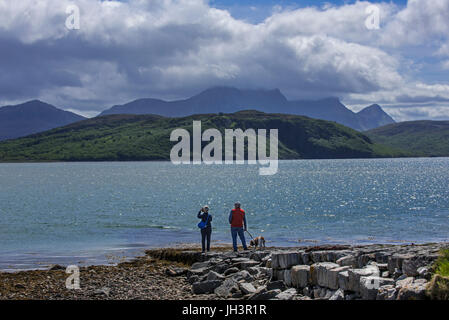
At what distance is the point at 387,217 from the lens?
53000 mm

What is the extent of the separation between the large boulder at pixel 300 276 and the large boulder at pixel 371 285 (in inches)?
119

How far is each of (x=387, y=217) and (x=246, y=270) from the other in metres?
35.4

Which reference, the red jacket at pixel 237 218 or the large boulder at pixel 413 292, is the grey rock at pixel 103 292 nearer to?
the red jacket at pixel 237 218

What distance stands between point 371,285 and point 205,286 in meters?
7.41

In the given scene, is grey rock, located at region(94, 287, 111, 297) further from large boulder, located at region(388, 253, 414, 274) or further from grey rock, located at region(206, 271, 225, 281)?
large boulder, located at region(388, 253, 414, 274)

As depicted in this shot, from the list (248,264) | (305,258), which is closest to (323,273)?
(305,258)

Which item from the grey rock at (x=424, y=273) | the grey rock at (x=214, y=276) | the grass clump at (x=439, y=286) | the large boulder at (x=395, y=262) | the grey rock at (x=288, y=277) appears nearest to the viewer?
the grass clump at (x=439, y=286)

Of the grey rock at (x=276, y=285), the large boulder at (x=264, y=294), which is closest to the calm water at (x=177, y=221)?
the grey rock at (x=276, y=285)

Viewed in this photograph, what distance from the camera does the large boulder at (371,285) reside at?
1491 centimetres

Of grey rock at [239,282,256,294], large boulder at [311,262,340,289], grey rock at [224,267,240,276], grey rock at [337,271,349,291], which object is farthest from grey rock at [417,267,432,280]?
grey rock at [224,267,240,276]

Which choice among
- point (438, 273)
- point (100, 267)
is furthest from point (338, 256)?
point (100, 267)

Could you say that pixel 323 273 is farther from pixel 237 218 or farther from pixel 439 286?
pixel 237 218

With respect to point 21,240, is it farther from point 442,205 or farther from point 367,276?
point 442,205

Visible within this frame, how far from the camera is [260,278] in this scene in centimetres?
2045
